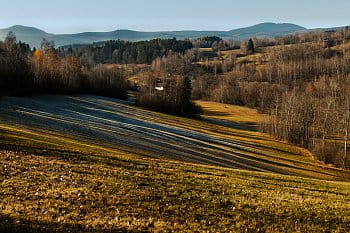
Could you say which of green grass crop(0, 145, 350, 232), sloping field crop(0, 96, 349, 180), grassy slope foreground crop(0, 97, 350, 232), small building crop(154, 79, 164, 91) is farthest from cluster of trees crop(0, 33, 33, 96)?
green grass crop(0, 145, 350, 232)

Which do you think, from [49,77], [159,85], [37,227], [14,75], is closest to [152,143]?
[37,227]

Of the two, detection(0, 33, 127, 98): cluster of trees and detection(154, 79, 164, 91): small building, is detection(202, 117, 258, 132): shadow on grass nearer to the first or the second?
detection(154, 79, 164, 91): small building

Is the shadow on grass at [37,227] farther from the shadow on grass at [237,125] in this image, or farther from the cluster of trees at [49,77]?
the shadow on grass at [237,125]

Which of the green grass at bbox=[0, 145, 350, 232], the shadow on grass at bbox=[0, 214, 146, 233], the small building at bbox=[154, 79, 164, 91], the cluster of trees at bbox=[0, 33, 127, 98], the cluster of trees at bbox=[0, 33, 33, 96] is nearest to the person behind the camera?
the shadow on grass at bbox=[0, 214, 146, 233]

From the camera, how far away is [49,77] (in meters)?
95.1

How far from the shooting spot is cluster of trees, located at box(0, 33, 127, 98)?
7956 cm

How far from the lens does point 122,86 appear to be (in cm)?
13225

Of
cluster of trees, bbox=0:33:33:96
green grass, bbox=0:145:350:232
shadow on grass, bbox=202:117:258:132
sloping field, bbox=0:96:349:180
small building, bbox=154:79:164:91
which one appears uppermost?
cluster of trees, bbox=0:33:33:96

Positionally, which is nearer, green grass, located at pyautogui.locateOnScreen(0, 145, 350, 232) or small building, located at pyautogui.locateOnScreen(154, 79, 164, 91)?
green grass, located at pyautogui.locateOnScreen(0, 145, 350, 232)

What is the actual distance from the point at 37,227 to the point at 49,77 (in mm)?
87293

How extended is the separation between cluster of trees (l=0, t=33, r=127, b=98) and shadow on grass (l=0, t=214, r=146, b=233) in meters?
68.3

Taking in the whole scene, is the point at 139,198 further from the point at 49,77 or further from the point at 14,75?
the point at 49,77

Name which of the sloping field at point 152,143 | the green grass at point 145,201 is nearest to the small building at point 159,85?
the sloping field at point 152,143

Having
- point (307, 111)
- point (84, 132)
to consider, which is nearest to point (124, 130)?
point (84, 132)
